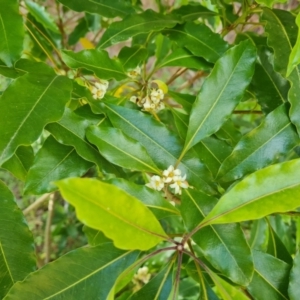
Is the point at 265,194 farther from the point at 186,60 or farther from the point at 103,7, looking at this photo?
the point at 103,7

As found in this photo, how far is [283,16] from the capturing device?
71cm

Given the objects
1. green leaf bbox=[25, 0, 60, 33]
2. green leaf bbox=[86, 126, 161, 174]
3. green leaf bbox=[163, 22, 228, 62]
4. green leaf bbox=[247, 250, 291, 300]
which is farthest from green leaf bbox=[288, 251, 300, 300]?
green leaf bbox=[25, 0, 60, 33]

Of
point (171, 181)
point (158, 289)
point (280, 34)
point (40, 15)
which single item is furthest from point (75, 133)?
point (40, 15)

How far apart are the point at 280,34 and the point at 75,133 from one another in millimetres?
372

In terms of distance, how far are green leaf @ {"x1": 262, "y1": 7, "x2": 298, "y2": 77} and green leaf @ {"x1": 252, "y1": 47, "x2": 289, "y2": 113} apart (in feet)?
0.18

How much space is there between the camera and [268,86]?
700 mm

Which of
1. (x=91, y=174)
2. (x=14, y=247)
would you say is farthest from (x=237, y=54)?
(x=91, y=174)

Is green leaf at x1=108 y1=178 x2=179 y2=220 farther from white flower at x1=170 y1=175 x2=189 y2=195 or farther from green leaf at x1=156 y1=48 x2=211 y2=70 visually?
green leaf at x1=156 y1=48 x2=211 y2=70

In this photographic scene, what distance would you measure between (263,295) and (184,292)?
2.54 ft

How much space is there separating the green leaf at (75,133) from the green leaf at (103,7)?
260 mm

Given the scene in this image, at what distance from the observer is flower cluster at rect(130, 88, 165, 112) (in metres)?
0.72

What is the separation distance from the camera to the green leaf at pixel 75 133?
593mm

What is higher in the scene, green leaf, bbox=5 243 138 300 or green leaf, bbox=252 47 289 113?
green leaf, bbox=252 47 289 113

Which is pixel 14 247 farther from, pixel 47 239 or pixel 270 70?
pixel 47 239
